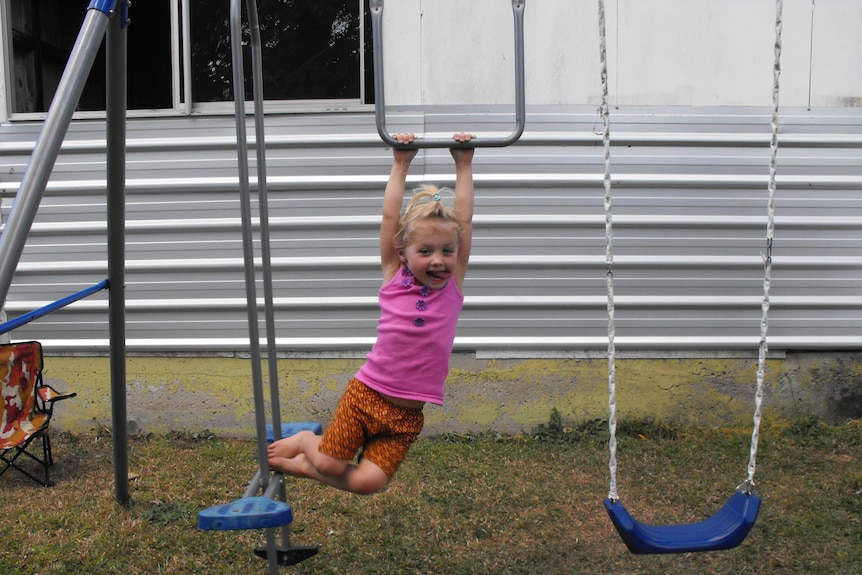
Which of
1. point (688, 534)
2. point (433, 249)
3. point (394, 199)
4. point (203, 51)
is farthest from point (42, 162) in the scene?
point (203, 51)

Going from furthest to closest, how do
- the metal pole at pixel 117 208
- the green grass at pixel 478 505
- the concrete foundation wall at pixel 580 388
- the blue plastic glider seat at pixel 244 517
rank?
1. the concrete foundation wall at pixel 580 388
2. the green grass at pixel 478 505
3. the metal pole at pixel 117 208
4. the blue plastic glider seat at pixel 244 517

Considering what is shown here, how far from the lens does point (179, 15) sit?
4.69m

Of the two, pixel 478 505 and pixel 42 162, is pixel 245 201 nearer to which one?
pixel 42 162

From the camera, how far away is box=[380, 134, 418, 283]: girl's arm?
100 inches

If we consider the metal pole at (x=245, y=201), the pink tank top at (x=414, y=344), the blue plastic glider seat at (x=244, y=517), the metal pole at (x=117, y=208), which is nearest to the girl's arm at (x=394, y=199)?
the pink tank top at (x=414, y=344)

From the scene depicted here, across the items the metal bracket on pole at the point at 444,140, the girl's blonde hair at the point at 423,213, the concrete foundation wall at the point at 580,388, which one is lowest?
the concrete foundation wall at the point at 580,388

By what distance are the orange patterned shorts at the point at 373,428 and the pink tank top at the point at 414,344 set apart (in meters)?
0.06

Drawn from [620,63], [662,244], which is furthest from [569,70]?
[662,244]

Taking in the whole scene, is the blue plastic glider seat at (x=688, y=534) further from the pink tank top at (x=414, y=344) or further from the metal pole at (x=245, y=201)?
the metal pole at (x=245, y=201)

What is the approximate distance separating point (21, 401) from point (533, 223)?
3063mm

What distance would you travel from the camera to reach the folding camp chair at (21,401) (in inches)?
157

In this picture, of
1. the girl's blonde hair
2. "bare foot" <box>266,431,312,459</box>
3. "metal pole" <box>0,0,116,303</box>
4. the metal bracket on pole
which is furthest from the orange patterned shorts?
"metal pole" <box>0,0,116,303</box>

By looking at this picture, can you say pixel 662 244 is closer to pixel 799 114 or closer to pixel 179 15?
pixel 799 114

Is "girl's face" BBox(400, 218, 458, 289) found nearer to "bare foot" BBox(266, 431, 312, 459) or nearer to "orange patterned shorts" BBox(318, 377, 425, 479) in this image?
"orange patterned shorts" BBox(318, 377, 425, 479)
